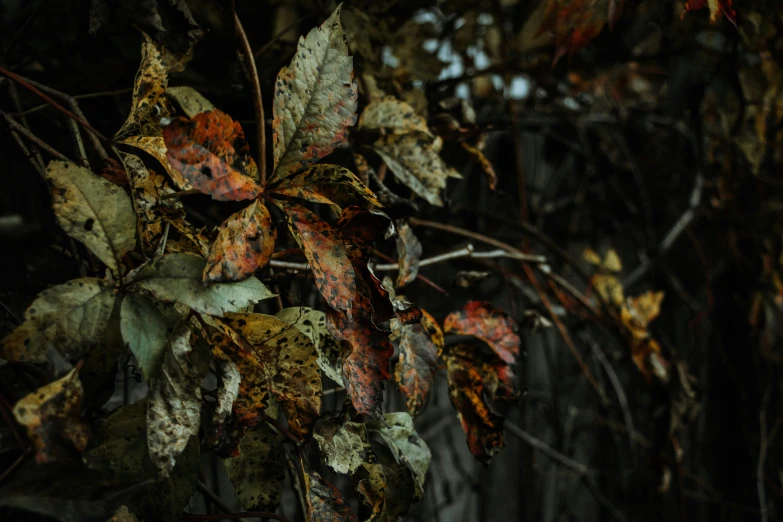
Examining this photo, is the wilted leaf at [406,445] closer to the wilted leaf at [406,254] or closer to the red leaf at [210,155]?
the wilted leaf at [406,254]

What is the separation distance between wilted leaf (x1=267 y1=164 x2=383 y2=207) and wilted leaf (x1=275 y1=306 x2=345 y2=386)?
10 centimetres

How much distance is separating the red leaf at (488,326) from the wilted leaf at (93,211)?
33cm

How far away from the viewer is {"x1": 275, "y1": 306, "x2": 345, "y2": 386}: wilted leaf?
0.47 meters

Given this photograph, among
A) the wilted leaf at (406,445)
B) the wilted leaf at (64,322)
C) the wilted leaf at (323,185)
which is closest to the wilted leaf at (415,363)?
the wilted leaf at (406,445)

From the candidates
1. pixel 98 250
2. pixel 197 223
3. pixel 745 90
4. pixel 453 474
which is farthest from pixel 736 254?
pixel 98 250

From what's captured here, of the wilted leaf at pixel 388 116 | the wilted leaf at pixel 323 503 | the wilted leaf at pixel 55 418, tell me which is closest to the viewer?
the wilted leaf at pixel 55 418

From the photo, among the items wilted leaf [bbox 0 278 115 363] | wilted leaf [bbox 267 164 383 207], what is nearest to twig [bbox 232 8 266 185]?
wilted leaf [bbox 267 164 383 207]

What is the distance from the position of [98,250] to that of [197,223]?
258 mm

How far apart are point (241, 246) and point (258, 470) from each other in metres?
0.20

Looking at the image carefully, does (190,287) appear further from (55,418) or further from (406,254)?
(406,254)

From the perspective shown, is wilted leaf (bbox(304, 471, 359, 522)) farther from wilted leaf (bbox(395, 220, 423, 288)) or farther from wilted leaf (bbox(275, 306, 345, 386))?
wilted leaf (bbox(395, 220, 423, 288))

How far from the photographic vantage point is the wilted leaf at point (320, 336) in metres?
0.47

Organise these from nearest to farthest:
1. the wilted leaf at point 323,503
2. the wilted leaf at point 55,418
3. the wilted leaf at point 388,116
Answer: the wilted leaf at point 55,418
the wilted leaf at point 323,503
the wilted leaf at point 388,116

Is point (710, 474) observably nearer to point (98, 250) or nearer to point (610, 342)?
point (610, 342)
